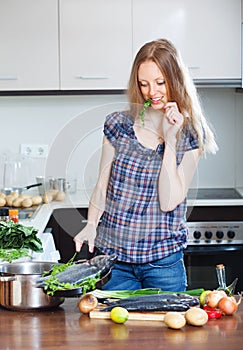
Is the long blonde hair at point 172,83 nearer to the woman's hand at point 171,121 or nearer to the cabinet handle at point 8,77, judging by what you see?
the woman's hand at point 171,121

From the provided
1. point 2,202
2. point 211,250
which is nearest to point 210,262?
point 211,250

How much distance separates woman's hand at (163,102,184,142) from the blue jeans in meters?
0.44

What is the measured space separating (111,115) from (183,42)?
5.44 ft

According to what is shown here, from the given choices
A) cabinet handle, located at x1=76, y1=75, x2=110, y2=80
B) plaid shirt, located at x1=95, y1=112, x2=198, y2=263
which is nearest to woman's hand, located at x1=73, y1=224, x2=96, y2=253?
plaid shirt, located at x1=95, y1=112, x2=198, y2=263

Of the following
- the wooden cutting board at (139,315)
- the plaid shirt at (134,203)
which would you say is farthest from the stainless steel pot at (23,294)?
the plaid shirt at (134,203)

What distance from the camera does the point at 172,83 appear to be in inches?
94.3

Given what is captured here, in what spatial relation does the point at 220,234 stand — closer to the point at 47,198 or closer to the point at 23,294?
the point at 47,198

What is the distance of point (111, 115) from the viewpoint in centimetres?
241

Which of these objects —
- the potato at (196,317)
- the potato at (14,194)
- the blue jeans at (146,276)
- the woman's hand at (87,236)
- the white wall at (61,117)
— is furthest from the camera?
the white wall at (61,117)

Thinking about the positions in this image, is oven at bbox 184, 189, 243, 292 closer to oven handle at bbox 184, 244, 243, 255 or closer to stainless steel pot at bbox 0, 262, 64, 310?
oven handle at bbox 184, 244, 243, 255

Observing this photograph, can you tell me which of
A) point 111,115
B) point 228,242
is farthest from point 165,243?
point 228,242

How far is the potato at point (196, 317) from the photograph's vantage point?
185 centimetres

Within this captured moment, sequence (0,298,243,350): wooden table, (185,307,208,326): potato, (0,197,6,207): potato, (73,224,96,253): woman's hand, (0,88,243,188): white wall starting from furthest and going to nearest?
1. (0,88,243,188): white wall
2. (0,197,6,207): potato
3. (73,224,96,253): woman's hand
4. (185,307,208,326): potato
5. (0,298,243,350): wooden table

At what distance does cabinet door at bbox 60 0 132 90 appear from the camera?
12.8ft
